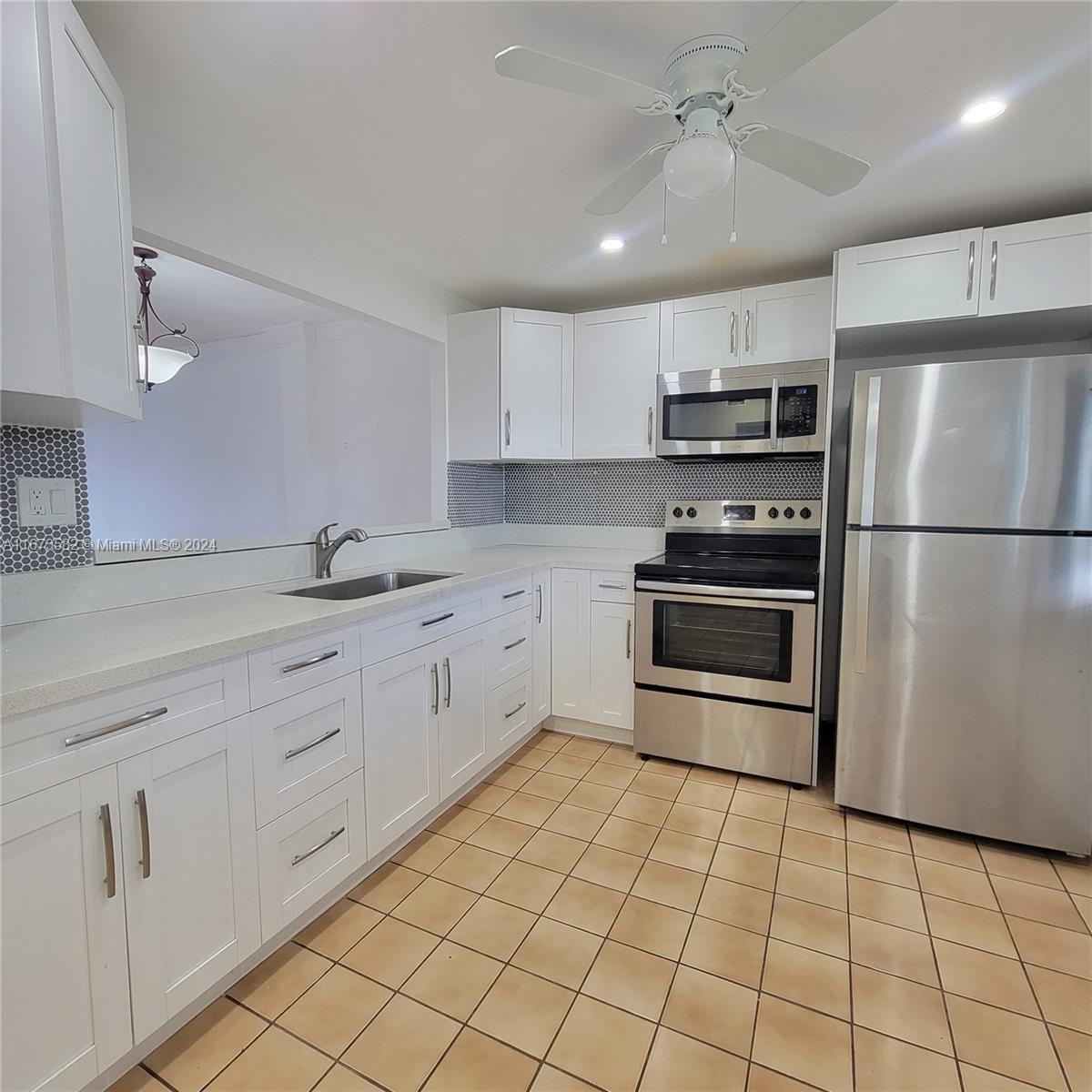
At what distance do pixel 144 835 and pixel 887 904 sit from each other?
205cm

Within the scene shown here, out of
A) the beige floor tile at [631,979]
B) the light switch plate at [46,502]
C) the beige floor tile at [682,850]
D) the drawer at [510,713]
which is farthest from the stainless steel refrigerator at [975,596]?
the light switch plate at [46,502]

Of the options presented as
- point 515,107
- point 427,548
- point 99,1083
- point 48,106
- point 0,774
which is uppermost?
point 515,107

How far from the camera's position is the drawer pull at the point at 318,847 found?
157 cm

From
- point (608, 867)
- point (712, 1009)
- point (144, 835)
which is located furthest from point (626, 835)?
point (144, 835)

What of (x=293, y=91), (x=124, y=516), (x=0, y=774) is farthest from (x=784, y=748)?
(x=124, y=516)

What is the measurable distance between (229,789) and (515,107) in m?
1.89

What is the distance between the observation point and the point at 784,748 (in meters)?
2.46

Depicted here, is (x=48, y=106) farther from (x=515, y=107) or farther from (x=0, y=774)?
(x=0, y=774)

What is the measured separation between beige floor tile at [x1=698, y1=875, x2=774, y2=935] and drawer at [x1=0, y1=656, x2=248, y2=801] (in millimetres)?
1484

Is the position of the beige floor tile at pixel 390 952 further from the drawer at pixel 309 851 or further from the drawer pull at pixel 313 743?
the drawer pull at pixel 313 743

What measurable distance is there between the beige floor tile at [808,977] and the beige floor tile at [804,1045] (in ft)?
0.09

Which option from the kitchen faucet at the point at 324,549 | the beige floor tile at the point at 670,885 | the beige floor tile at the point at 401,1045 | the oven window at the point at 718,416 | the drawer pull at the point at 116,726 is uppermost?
the oven window at the point at 718,416

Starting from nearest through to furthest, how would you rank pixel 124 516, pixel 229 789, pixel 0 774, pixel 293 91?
pixel 0 774 < pixel 229 789 < pixel 293 91 < pixel 124 516

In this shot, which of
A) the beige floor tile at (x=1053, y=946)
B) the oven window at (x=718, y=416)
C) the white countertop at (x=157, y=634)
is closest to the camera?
the white countertop at (x=157, y=634)
